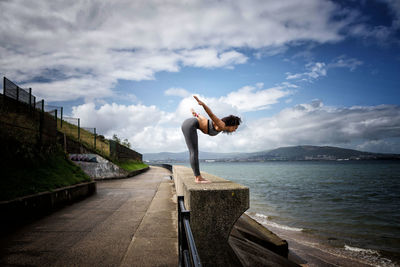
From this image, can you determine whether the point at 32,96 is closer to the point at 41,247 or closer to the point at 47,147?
the point at 47,147

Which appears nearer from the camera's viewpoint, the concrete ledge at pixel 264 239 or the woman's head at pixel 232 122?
the woman's head at pixel 232 122

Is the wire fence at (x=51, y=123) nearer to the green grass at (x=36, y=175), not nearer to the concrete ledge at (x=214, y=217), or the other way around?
the green grass at (x=36, y=175)

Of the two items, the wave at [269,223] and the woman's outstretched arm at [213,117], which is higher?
the woman's outstretched arm at [213,117]

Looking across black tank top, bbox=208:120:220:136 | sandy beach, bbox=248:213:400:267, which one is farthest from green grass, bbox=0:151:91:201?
sandy beach, bbox=248:213:400:267

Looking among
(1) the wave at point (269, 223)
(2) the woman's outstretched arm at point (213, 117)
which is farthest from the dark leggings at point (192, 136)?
(1) the wave at point (269, 223)

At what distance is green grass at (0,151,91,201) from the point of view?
4686mm

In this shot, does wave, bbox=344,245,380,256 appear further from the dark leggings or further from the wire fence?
the wire fence

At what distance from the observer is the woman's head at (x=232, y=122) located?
11.6 feet

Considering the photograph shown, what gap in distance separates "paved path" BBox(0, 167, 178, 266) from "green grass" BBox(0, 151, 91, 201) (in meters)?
0.80

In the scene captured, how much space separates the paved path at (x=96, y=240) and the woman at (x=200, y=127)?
126cm

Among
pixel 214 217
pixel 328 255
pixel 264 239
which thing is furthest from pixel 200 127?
pixel 328 255

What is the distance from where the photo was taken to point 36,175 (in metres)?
5.77

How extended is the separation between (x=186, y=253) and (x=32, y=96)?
9.73 metres

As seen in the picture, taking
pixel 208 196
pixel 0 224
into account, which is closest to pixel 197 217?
pixel 208 196
